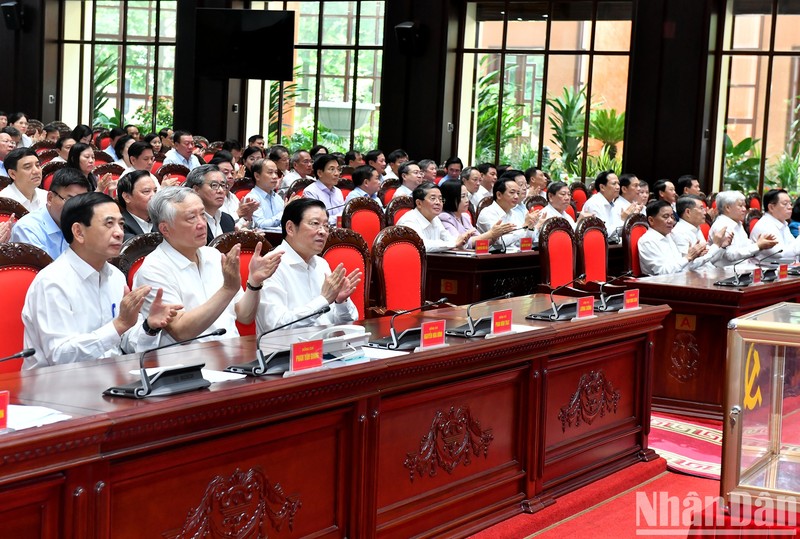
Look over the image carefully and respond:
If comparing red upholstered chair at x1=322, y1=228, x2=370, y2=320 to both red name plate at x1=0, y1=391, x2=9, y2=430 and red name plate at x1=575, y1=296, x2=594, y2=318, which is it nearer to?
red name plate at x1=575, y1=296, x2=594, y2=318

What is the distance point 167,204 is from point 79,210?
13.9 inches

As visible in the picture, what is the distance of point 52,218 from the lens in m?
4.25

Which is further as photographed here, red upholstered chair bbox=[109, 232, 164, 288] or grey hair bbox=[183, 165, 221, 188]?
grey hair bbox=[183, 165, 221, 188]

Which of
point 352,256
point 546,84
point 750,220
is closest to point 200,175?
point 352,256

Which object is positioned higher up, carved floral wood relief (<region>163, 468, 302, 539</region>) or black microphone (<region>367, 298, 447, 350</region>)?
black microphone (<region>367, 298, 447, 350</region>)

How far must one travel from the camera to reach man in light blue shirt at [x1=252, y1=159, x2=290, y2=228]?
7.50m

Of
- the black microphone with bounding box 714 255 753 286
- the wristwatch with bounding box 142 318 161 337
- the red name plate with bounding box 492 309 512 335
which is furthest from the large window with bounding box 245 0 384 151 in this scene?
the wristwatch with bounding box 142 318 161 337

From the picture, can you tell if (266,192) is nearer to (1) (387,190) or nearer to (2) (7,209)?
(1) (387,190)

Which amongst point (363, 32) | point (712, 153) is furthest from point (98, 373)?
point (363, 32)

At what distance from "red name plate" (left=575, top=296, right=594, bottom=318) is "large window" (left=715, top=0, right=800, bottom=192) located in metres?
8.69

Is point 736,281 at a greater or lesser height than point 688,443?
greater

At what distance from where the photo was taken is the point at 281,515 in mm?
2436

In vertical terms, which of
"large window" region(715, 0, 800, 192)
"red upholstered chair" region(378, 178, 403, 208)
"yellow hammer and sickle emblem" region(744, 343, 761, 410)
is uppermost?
"large window" region(715, 0, 800, 192)

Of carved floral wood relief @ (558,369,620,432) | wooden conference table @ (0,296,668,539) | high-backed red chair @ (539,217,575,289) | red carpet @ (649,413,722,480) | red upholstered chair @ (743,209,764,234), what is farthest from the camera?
red upholstered chair @ (743,209,764,234)
